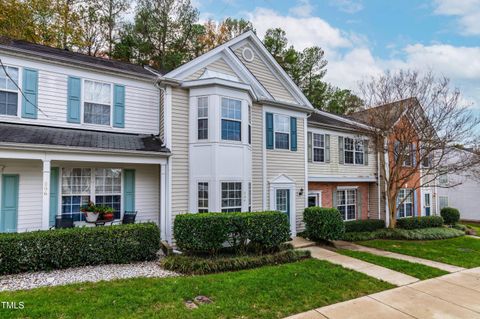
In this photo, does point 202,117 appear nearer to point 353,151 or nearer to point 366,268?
point 366,268

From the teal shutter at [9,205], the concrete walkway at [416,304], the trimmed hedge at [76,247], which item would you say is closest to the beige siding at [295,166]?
the trimmed hedge at [76,247]

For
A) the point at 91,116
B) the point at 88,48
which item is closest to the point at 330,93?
the point at 88,48

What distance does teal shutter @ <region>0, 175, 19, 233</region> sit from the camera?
8.45m

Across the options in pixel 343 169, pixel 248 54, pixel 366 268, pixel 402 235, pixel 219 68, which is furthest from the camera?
pixel 343 169

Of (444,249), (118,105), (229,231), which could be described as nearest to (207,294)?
(229,231)

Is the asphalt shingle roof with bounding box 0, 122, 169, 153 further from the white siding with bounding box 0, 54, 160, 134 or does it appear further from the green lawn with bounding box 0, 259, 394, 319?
the green lawn with bounding box 0, 259, 394, 319

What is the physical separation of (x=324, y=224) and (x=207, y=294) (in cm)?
653

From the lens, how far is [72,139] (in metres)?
8.93

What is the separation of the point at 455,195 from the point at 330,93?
554 inches

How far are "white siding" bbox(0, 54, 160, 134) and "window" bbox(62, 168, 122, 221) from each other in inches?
63.7

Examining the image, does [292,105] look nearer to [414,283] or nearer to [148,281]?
[414,283]

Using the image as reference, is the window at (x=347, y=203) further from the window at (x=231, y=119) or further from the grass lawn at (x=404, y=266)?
the window at (x=231, y=119)

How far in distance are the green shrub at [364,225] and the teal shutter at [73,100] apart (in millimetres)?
12936

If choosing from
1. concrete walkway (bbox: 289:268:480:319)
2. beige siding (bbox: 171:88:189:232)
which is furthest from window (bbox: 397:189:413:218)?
beige siding (bbox: 171:88:189:232)
